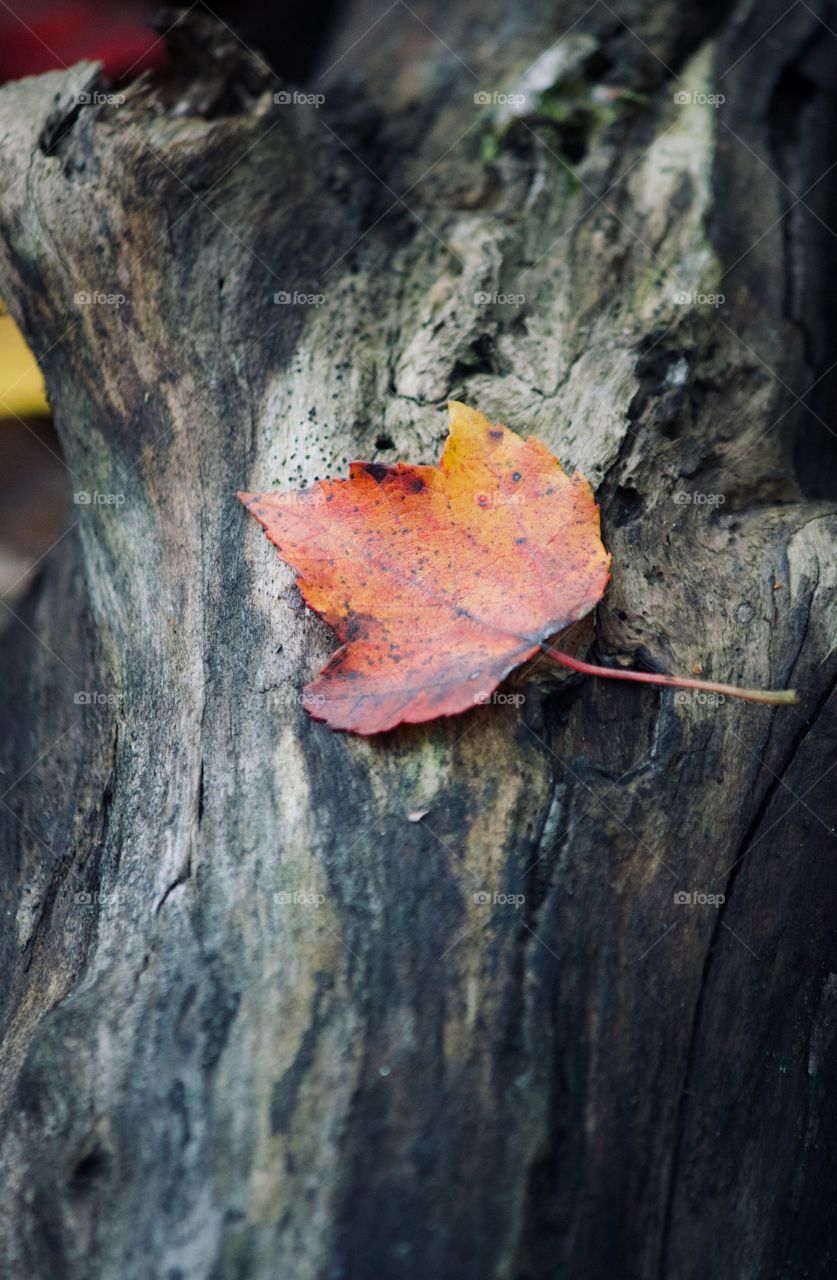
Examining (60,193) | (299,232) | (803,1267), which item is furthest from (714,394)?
(803,1267)

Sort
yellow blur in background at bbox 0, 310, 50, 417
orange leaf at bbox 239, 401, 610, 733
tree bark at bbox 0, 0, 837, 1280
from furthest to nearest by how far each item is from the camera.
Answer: yellow blur in background at bbox 0, 310, 50, 417
orange leaf at bbox 239, 401, 610, 733
tree bark at bbox 0, 0, 837, 1280

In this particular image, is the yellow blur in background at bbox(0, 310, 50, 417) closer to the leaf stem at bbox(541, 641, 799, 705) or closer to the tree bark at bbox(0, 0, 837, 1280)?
the tree bark at bbox(0, 0, 837, 1280)

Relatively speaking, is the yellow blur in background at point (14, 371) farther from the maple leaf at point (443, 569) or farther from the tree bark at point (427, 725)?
the maple leaf at point (443, 569)

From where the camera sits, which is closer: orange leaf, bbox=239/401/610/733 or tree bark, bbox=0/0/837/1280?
tree bark, bbox=0/0/837/1280

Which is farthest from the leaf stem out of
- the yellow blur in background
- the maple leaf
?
the yellow blur in background

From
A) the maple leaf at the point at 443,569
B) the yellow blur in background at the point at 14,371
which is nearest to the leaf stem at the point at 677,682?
the maple leaf at the point at 443,569

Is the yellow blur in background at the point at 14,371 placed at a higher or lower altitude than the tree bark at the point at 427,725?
higher

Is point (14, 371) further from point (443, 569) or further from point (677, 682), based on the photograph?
point (677, 682)
